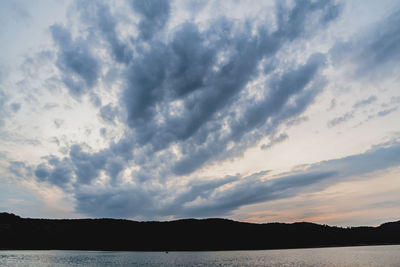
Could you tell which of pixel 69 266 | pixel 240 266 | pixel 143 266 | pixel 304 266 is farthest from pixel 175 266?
pixel 304 266

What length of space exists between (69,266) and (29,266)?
11278 mm

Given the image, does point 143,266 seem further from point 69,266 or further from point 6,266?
point 6,266

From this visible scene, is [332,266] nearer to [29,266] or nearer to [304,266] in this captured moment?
[304,266]

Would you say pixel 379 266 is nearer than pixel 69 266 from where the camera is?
Yes

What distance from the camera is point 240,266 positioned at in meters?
84.8

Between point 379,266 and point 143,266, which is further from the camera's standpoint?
point 143,266

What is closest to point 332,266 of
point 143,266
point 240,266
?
point 240,266

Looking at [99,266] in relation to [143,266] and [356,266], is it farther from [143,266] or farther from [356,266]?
[356,266]

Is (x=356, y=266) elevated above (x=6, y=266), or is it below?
below

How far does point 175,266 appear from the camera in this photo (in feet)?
283

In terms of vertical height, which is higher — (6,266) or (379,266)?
(6,266)

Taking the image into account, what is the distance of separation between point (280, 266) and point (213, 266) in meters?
21.0

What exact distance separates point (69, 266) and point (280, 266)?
66151 mm

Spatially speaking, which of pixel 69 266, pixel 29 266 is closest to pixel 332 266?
pixel 69 266
